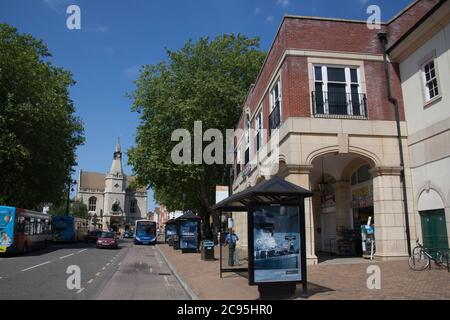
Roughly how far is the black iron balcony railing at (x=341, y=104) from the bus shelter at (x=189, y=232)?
15.7 meters

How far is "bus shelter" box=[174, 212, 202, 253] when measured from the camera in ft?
98.3

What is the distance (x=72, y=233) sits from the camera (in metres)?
46.1

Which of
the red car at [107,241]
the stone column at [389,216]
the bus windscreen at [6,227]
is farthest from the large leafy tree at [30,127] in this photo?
the stone column at [389,216]

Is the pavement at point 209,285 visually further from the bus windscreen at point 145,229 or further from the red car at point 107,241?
the bus windscreen at point 145,229

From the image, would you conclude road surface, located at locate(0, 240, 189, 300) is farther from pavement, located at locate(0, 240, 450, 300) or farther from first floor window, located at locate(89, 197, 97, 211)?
first floor window, located at locate(89, 197, 97, 211)

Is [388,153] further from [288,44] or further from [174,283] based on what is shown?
[174,283]

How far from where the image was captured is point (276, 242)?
9703 mm

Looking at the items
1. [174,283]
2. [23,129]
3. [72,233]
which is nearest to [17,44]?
[23,129]

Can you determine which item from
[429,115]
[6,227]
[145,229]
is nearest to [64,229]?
[145,229]

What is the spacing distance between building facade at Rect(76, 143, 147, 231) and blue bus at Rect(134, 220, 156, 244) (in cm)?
7031

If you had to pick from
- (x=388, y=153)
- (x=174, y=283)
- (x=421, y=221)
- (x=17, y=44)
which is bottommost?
(x=174, y=283)

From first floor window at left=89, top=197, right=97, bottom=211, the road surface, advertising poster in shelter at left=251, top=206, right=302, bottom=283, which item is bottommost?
the road surface

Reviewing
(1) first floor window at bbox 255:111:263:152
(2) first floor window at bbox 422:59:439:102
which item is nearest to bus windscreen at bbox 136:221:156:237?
(1) first floor window at bbox 255:111:263:152
